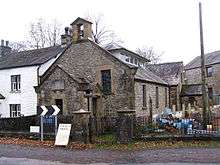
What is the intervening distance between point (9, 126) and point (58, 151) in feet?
39.3

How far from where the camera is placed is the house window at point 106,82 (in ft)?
96.3

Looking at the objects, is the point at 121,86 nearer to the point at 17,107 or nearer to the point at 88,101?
the point at 88,101

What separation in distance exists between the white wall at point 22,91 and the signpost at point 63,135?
18302 millimetres

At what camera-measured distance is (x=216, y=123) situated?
22.4m

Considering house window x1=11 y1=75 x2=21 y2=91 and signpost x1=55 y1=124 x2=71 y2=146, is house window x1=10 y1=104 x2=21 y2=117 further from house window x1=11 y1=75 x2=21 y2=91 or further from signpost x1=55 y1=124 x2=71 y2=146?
signpost x1=55 y1=124 x2=71 y2=146

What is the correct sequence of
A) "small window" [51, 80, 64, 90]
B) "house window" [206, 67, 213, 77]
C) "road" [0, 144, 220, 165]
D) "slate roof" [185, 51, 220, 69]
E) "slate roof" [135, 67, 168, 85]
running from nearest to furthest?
1. "road" [0, 144, 220, 165]
2. "small window" [51, 80, 64, 90]
3. "slate roof" [135, 67, 168, 85]
4. "slate roof" [185, 51, 220, 69]
5. "house window" [206, 67, 213, 77]

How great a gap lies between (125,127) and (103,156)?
4.01 metres

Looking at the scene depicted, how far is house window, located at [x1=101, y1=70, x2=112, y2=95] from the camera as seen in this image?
2937cm

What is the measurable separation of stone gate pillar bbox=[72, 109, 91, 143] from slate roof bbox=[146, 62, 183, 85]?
82.2 ft

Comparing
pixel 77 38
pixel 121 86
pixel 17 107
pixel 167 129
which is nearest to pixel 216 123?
pixel 167 129

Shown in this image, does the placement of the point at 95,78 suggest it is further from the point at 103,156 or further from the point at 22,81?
the point at 103,156

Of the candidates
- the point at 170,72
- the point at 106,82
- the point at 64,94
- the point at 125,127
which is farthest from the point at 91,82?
the point at 170,72

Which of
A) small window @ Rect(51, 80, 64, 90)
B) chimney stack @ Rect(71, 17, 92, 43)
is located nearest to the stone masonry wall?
small window @ Rect(51, 80, 64, 90)

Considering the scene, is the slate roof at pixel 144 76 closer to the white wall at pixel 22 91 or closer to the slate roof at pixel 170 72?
the slate roof at pixel 170 72
